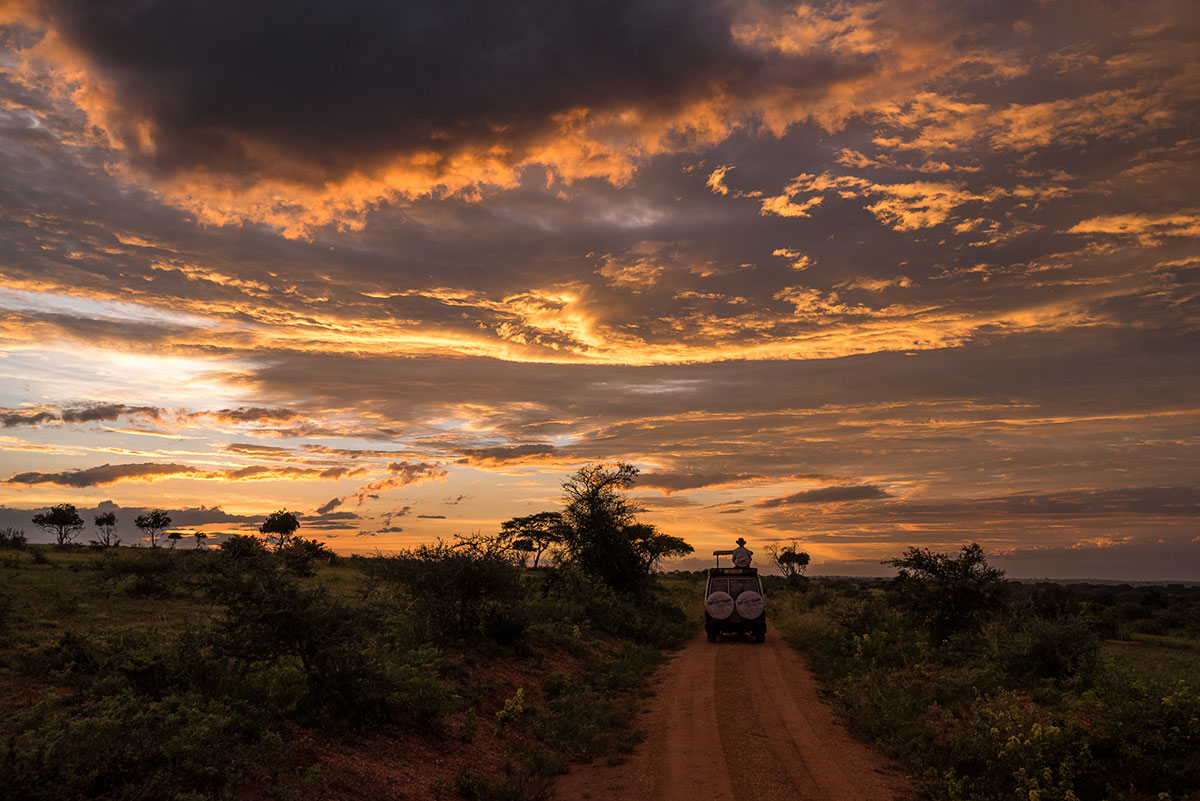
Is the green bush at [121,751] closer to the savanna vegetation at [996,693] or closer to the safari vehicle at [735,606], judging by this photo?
the savanna vegetation at [996,693]

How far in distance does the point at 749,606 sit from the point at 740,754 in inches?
543

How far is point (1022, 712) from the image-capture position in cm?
1167

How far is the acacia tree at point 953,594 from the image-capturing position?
21625mm

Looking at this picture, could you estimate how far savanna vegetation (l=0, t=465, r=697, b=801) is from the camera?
7914 mm

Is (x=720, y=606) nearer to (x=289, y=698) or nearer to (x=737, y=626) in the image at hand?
(x=737, y=626)

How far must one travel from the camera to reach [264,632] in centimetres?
1098

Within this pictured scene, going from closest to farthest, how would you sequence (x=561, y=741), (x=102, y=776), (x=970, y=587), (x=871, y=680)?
1. (x=102, y=776)
2. (x=561, y=741)
3. (x=871, y=680)
4. (x=970, y=587)

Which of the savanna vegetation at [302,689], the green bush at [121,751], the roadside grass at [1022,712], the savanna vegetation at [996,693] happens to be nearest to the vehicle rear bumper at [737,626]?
the savanna vegetation at [996,693]

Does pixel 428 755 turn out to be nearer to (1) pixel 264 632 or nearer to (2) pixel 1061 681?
(1) pixel 264 632

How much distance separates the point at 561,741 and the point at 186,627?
681 cm

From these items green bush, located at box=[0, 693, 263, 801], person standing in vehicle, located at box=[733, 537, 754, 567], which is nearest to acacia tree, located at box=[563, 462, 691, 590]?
person standing in vehicle, located at box=[733, 537, 754, 567]

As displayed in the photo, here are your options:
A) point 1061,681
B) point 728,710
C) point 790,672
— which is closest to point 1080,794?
point 1061,681

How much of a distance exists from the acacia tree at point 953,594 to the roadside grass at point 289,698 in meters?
10.1

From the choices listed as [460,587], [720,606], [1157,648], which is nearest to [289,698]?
[460,587]
